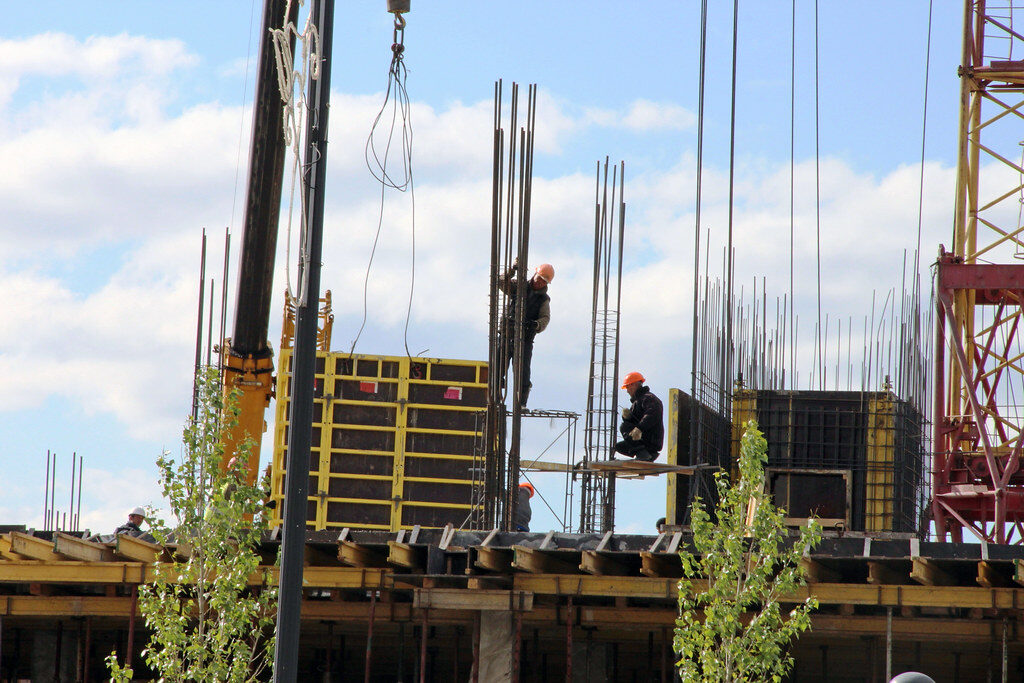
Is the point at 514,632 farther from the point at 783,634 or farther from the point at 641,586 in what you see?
the point at 783,634

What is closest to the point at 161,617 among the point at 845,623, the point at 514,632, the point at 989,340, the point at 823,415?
the point at 514,632

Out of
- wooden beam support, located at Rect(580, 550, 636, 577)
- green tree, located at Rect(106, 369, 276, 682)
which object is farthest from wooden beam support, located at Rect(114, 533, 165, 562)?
wooden beam support, located at Rect(580, 550, 636, 577)

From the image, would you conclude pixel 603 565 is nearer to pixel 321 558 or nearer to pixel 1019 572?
pixel 321 558

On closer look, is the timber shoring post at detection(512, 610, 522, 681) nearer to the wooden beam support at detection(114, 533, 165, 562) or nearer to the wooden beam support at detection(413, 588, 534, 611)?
the wooden beam support at detection(413, 588, 534, 611)

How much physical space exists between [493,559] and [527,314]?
17.6ft

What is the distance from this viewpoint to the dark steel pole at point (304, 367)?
817 cm

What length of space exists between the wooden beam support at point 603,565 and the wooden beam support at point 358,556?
7.42 ft

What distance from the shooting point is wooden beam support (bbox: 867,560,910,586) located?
13.8 meters

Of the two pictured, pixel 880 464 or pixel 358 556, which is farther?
pixel 880 464

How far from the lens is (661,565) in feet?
47.8

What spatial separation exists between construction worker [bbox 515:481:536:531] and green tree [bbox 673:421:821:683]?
5.44 metres

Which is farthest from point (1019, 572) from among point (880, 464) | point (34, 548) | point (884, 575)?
point (880, 464)

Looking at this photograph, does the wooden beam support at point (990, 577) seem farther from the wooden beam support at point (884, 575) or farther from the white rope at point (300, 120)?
the white rope at point (300, 120)

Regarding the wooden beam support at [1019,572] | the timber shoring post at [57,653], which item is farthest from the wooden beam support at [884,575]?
the timber shoring post at [57,653]
